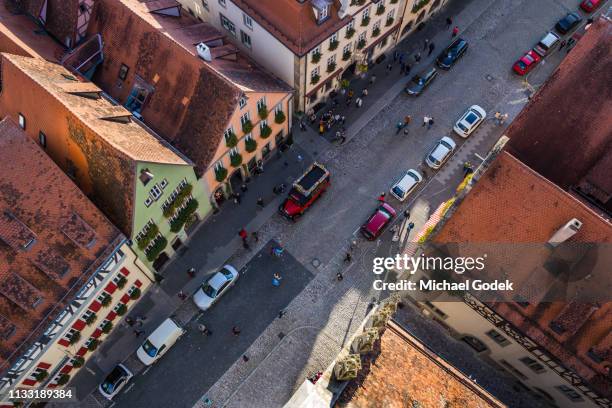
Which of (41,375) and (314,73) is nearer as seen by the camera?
(41,375)

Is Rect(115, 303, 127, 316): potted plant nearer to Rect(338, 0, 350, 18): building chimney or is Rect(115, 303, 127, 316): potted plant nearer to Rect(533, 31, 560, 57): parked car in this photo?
Rect(338, 0, 350, 18): building chimney

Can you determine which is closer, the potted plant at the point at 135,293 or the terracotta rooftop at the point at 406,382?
the terracotta rooftop at the point at 406,382

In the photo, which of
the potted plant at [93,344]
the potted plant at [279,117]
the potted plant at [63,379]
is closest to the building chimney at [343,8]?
the potted plant at [279,117]

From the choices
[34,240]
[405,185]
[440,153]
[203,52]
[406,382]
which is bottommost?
[34,240]

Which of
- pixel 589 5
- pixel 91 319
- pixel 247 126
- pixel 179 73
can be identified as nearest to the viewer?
pixel 91 319

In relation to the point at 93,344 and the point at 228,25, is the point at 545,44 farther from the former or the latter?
the point at 93,344

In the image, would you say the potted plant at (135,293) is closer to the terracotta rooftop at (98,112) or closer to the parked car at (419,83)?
the terracotta rooftop at (98,112)

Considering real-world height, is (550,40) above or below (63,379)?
above

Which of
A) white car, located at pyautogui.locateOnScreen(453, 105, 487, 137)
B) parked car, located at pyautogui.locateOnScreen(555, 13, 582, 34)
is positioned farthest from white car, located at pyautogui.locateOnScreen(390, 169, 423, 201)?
parked car, located at pyautogui.locateOnScreen(555, 13, 582, 34)

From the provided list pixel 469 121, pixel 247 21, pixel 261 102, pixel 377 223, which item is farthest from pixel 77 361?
pixel 469 121
